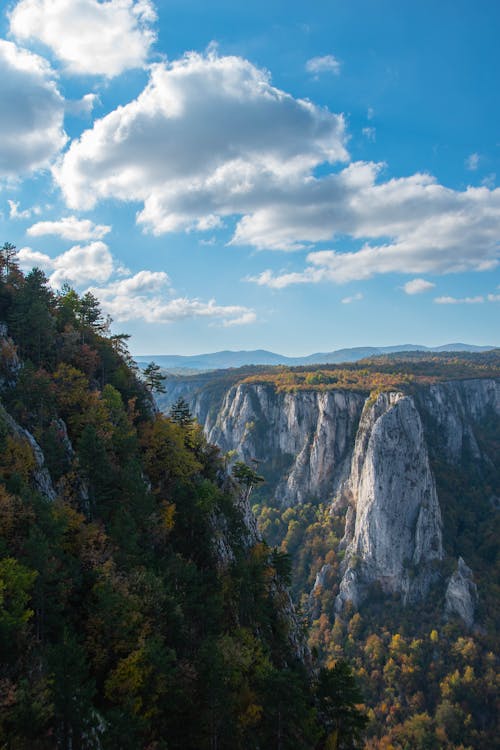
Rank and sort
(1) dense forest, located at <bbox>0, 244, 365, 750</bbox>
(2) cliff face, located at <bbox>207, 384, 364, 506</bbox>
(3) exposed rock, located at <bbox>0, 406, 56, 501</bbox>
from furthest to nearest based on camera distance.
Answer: (2) cliff face, located at <bbox>207, 384, 364, 506</bbox> → (3) exposed rock, located at <bbox>0, 406, 56, 501</bbox> → (1) dense forest, located at <bbox>0, 244, 365, 750</bbox>

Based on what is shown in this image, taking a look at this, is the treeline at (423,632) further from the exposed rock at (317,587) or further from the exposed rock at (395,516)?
the exposed rock at (395,516)

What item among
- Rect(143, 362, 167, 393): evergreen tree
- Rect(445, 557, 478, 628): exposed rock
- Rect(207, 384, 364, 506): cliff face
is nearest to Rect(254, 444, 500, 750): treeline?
Rect(445, 557, 478, 628): exposed rock

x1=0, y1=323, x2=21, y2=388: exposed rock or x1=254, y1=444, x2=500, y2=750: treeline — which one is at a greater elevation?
x1=0, y1=323, x2=21, y2=388: exposed rock

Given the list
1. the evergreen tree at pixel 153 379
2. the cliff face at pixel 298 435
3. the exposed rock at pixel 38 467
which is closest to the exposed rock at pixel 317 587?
the cliff face at pixel 298 435

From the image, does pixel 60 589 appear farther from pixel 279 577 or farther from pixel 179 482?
pixel 279 577

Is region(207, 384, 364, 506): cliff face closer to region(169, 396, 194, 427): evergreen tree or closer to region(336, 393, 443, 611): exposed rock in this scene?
region(336, 393, 443, 611): exposed rock

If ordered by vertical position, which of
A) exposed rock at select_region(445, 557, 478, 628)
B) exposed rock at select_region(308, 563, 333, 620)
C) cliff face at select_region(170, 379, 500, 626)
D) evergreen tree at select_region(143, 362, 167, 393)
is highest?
evergreen tree at select_region(143, 362, 167, 393)

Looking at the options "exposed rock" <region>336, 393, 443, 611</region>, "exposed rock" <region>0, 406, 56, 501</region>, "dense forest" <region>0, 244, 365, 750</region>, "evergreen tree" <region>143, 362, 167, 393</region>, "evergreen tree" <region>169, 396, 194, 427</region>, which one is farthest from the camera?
"exposed rock" <region>336, 393, 443, 611</region>
